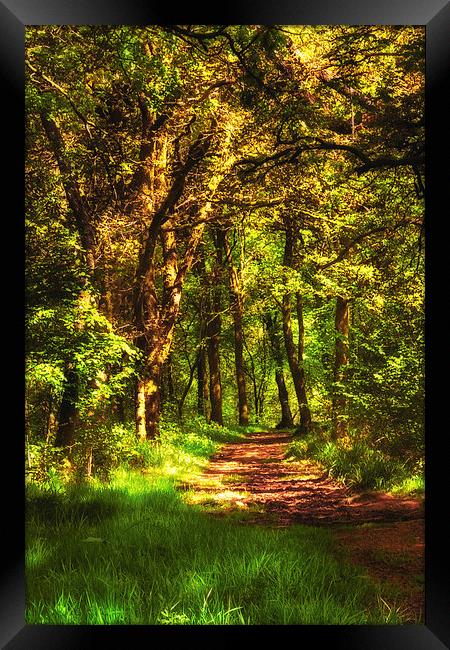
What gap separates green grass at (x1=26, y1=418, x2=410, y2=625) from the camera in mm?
2963

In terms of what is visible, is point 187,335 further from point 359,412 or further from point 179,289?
point 359,412

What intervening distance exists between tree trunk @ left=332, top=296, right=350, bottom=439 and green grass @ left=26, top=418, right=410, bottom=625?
98 cm

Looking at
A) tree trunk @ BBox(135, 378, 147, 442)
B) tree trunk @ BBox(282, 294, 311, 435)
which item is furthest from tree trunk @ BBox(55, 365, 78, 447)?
tree trunk @ BBox(282, 294, 311, 435)

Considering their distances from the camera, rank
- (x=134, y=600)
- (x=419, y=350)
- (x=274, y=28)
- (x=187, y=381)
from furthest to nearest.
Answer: (x=187, y=381) < (x=419, y=350) < (x=274, y=28) < (x=134, y=600)

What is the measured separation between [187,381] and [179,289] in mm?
1443

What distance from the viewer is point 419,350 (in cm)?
394

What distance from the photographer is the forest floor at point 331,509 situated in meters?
3.36

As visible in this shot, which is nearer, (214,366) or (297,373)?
(297,373)

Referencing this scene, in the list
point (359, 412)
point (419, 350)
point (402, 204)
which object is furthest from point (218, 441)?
point (402, 204)

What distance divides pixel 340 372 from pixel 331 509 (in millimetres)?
1109
